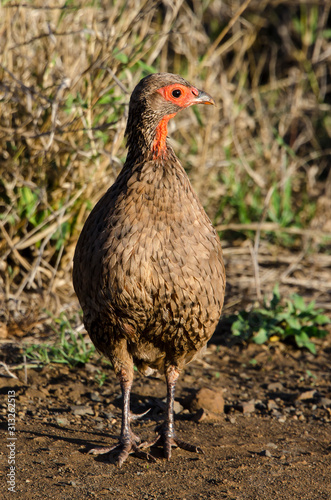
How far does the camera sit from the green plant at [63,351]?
4215 millimetres

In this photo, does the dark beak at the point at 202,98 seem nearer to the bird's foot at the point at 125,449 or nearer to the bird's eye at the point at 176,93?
the bird's eye at the point at 176,93

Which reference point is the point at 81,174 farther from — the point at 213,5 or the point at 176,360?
the point at 213,5

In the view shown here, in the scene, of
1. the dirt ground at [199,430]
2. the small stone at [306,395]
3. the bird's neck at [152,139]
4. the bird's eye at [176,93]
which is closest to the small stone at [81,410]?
the dirt ground at [199,430]

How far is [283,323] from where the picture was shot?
4.82m

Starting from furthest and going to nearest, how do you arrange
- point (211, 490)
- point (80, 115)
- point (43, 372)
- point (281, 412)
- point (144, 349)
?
point (80, 115), point (43, 372), point (281, 412), point (144, 349), point (211, 490)

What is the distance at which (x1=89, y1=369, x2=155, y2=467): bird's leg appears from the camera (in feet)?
10.9

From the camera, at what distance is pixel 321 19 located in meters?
7.39

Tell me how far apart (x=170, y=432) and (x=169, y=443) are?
7 centimetres

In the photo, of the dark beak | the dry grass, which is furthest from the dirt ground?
the dark beak

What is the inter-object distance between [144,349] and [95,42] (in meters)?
2.59

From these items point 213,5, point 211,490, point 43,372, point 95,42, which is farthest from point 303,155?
point 211,490

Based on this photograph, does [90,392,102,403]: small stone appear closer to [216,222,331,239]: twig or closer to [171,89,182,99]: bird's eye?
[171,89,182,99]: bird's eye

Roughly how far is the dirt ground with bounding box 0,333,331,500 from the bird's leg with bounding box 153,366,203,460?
4 cm

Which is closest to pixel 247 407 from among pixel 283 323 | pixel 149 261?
pixel 283 323
